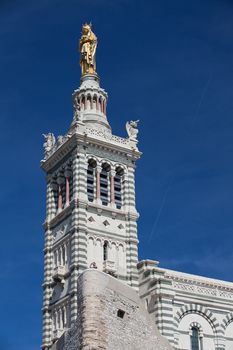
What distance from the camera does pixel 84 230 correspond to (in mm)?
44438

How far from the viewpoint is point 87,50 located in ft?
174

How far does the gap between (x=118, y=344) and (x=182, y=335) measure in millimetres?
24380

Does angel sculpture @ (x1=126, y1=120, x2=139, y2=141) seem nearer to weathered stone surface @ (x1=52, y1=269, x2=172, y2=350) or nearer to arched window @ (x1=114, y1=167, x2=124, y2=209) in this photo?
arched window @ (x1=114, y1=167, x2=124, y2=209)

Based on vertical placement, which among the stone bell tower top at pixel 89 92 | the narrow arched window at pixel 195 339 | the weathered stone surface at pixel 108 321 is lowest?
the weathered stone surface at pixel 108 321

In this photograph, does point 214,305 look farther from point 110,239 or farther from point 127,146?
point 127,146

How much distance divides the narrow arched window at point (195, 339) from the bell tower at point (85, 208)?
13.8ft

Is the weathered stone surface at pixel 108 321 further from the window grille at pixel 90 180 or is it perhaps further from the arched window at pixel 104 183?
the arched window at pixel 104 183

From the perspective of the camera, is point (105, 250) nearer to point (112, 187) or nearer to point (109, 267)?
point (109, 267)

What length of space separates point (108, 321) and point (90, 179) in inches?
1077

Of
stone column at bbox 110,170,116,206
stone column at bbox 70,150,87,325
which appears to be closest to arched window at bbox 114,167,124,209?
stone column at bbox 110,170,116,206

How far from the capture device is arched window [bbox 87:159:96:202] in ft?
152

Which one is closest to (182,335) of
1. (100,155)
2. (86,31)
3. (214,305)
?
(214,305)

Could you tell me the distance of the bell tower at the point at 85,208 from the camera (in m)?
44.1

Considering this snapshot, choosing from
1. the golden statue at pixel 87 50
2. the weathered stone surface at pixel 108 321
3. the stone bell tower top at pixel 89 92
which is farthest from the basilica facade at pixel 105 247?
the weathered stone surface at pixel 108 321
